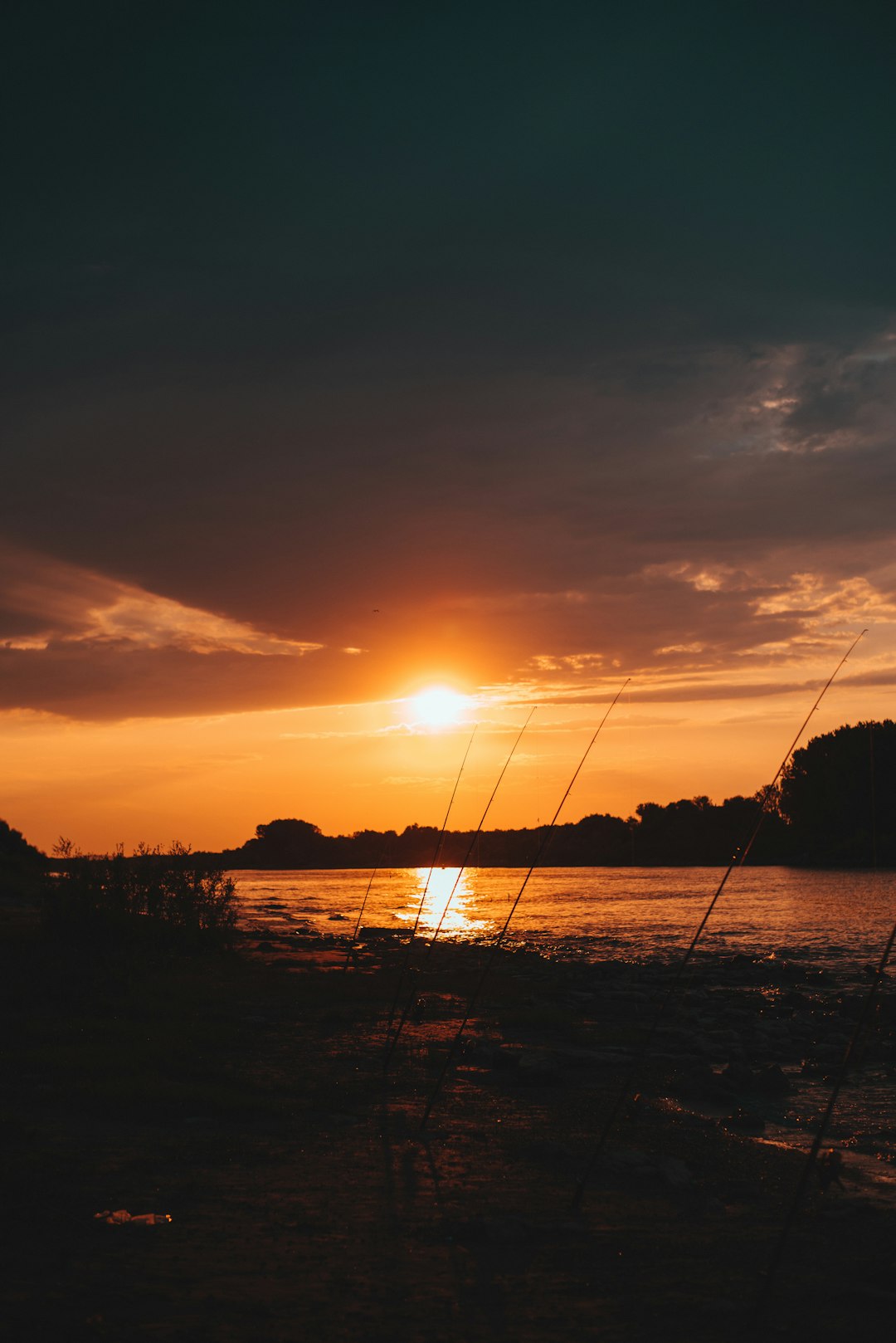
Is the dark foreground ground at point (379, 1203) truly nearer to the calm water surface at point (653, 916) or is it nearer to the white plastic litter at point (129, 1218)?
the white plastic litter at point (129, 1218)

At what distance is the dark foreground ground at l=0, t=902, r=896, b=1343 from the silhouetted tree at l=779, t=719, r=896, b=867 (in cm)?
8643

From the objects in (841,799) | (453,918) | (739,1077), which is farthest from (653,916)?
(841,799)

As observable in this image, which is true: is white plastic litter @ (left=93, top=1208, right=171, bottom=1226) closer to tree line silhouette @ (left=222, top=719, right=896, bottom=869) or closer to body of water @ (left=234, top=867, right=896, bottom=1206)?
body of water @ (left=234, top=867, right=896, bottom=1206)

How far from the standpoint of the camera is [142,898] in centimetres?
2095

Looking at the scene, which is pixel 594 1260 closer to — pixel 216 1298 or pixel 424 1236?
pixel 424 1236

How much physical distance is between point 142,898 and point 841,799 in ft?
294

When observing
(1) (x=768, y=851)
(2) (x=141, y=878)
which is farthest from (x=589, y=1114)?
(1) (x=768, y=851)

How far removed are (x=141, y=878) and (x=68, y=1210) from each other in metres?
15.8

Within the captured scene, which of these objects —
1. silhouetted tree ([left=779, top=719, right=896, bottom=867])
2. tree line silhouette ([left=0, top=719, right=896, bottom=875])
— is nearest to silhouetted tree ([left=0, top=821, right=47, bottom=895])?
tree line silhouette ([left=0, top=719, right=896, bottom=875])

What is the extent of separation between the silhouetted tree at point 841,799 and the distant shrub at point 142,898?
77.5 m

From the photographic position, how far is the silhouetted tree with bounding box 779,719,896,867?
A: 90.6 m

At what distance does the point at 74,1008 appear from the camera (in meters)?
13.6

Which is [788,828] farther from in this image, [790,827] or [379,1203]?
[379,1203]

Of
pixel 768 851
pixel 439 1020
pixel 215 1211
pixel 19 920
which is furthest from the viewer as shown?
pixel 768 851
